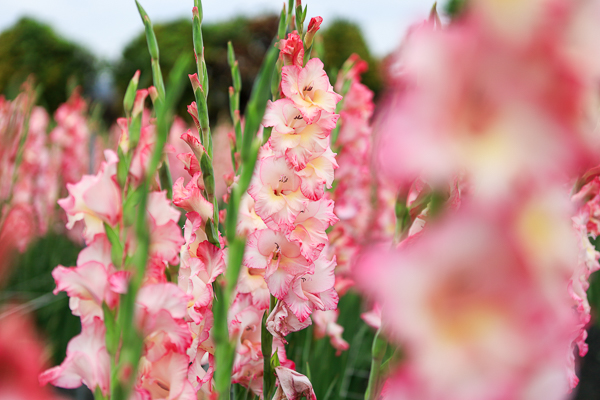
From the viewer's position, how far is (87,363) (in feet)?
1.04

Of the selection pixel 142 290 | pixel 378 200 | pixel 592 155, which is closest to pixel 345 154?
pixel 378 200

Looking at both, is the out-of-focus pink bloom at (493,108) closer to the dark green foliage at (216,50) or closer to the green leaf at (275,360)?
the green leaf at (275,360)

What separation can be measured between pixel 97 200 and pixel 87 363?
118mm

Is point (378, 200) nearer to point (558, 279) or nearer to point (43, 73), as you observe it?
point (558, 279)

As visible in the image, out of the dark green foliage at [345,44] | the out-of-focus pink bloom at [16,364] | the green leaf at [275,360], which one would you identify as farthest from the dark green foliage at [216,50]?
the out-of-focus pink bloom at [16,364]

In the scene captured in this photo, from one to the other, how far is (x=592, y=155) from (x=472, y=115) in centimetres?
5

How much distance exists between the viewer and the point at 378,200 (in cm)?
217

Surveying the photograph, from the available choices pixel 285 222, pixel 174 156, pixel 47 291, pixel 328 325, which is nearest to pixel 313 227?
pixel 285 222

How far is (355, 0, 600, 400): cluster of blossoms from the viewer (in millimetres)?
160

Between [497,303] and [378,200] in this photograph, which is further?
[378,200]

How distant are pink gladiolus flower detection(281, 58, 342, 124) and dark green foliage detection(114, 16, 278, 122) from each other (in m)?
9.33

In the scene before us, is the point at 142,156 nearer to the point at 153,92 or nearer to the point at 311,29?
the point at 153,92

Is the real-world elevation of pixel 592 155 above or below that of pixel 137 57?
below

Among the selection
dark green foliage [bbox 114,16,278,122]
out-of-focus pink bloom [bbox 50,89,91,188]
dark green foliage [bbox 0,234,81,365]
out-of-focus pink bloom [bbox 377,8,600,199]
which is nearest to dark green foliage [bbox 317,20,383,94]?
dark green foliage [bbox 114,16,278,122]
